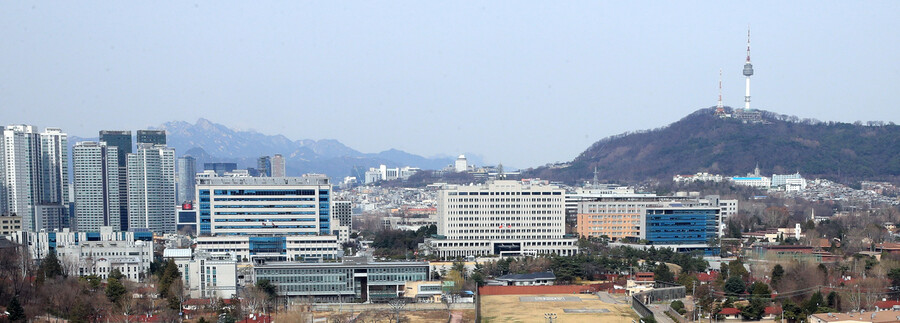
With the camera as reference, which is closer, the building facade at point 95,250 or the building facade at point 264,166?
the building facade at point 95,250

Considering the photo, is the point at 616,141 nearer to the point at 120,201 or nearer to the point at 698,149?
the point at 698,149

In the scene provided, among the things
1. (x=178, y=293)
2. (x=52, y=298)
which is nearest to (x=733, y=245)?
(x=178, y=293)

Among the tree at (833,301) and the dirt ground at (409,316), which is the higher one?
the tree at (833,301)

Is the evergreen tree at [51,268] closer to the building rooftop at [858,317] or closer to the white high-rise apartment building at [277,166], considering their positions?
the building rooftop at [858,317]

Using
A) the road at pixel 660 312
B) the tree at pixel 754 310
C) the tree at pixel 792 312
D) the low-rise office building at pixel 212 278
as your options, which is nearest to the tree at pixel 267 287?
the low-rise office building at pixel 212 278

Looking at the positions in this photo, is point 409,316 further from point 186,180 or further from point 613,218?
point 186,180

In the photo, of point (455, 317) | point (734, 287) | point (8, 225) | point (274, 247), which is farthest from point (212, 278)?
point (734, 287)
